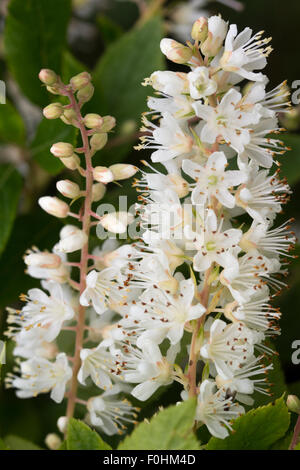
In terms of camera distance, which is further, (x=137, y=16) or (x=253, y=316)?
(x=137, y=16)

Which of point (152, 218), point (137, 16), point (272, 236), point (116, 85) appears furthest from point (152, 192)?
point (137, 16)

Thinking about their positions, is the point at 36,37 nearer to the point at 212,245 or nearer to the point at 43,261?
the point at 43,261
